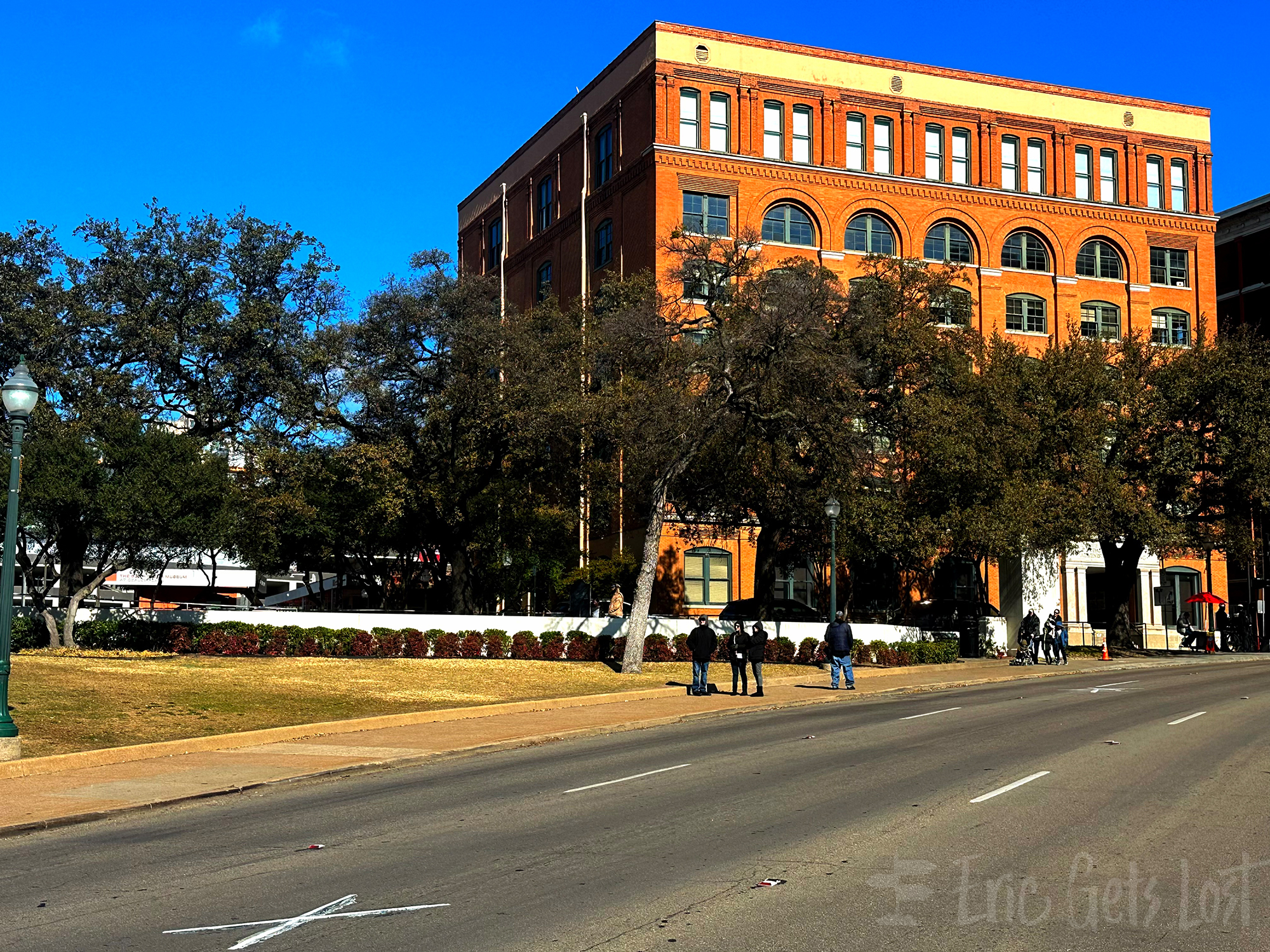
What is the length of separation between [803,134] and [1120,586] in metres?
24.5

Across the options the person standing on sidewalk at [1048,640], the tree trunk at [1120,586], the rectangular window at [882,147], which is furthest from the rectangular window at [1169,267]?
the person standing on sidewalk at [1048,640]

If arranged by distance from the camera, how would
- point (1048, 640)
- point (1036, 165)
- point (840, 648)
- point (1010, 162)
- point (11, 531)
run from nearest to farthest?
point (11, 531), point (840, 648), point (1048, 640), point (1010, 162), point (1036, 165)

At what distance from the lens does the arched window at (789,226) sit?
5794 centimetres

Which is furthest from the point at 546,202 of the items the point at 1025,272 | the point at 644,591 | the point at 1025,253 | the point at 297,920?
the point at 297,920

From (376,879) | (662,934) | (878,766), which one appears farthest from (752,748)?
(662,934)

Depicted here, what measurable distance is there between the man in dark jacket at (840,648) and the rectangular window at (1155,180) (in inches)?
1734

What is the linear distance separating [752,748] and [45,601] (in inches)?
974

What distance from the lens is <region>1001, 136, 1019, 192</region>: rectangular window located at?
205ft

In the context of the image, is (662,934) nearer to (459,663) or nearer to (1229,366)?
(459,663)

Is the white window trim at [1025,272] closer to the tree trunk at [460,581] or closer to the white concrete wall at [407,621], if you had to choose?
the white concrete wall at [407,621]

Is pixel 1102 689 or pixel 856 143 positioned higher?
pixel 856 143

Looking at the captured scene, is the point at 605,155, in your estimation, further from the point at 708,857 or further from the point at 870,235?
the point at 708,857

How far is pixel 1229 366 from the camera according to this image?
4712 cm

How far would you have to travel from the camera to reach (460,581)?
41.9m
